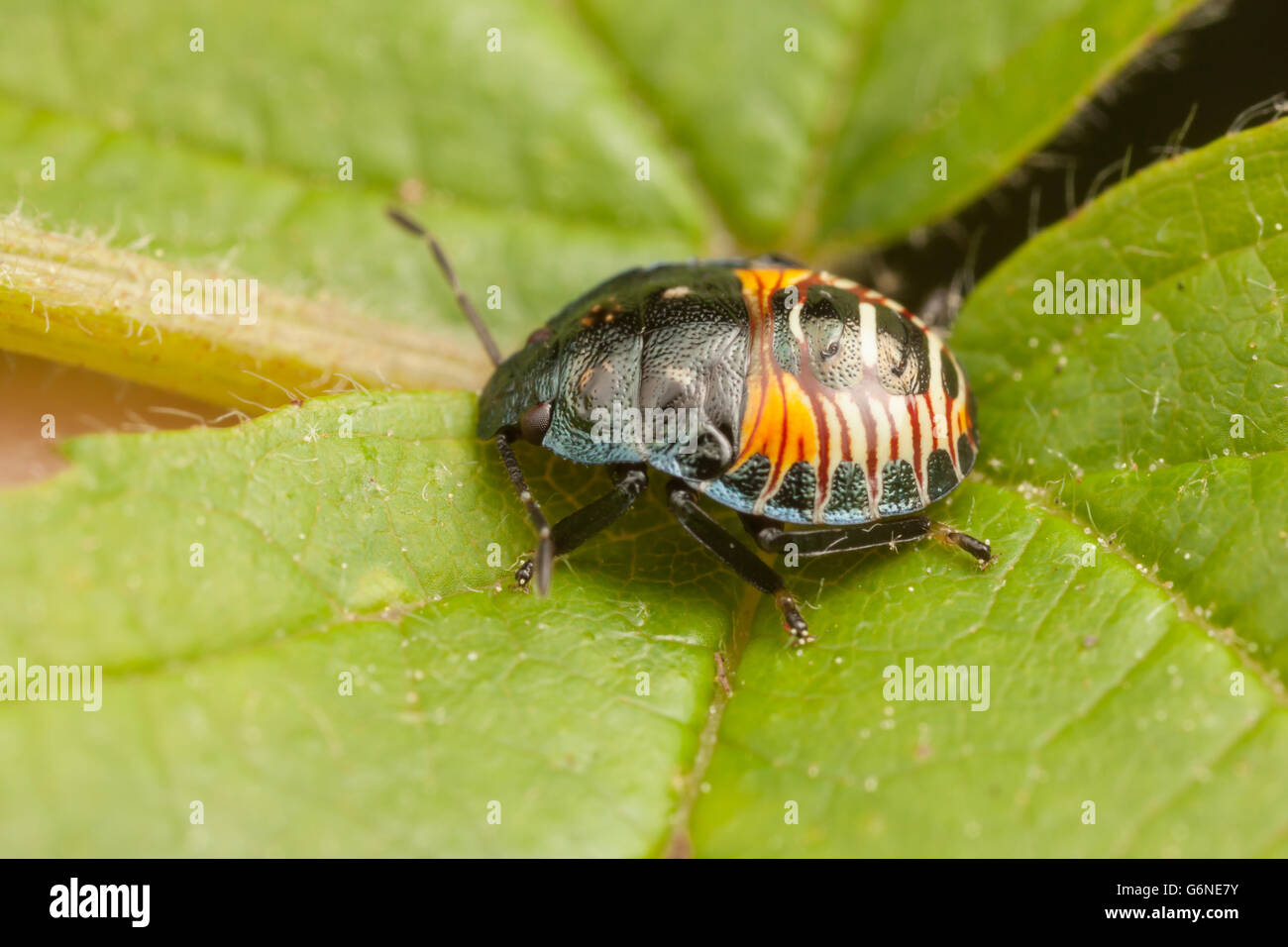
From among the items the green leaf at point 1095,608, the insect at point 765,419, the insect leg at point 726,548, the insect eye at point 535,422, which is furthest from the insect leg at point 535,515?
the green leaf at point 1095,608

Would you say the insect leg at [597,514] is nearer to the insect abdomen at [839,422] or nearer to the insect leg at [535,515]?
the insect leg at [535,515]

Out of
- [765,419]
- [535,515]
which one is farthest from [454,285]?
[765,419]

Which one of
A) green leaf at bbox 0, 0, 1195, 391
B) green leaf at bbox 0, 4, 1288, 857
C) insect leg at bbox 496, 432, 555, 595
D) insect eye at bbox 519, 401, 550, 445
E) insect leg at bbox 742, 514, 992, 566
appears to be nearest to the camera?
green leaf at bbox 0, 4, 1288, 857

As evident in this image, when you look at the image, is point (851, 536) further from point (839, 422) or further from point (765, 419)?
point (765, 419)

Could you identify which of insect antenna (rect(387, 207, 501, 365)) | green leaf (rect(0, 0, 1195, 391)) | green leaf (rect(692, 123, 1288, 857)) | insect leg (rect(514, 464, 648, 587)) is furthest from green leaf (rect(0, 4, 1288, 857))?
green leaf (rect(0, 0, 1195, 391))

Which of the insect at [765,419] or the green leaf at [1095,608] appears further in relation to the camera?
the insect at [765,419]

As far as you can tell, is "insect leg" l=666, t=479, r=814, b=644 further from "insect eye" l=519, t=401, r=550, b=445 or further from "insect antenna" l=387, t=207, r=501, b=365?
"insect antenna" l=387, t=207, r=501, b=365

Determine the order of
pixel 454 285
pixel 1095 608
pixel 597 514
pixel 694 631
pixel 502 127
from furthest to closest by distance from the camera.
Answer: pixel 502 127 < pixel 454 285 < pixel 597 514 < pixel 694 631 < pixel 1095 608
